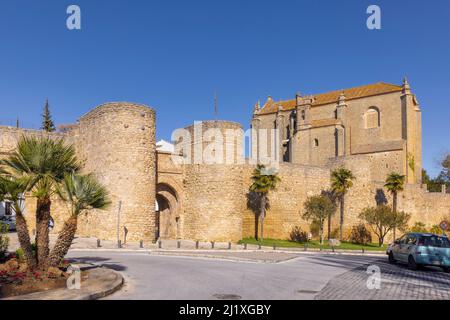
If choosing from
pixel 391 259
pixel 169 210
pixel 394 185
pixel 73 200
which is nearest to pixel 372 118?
pixel 394 185

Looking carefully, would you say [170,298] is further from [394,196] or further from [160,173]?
[394,196]

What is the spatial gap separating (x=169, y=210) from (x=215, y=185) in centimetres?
398

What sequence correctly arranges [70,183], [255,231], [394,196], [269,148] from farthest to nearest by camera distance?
[269,148]
[394,196]
[255,231]
[70,183]

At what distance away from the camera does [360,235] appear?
3825 cm

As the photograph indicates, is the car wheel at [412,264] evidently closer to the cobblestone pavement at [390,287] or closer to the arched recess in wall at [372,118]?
the cobblestone pavement at [390,287]

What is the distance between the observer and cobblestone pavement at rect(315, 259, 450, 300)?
31.5 ft

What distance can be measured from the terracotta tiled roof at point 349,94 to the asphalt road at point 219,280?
4578 centimetres

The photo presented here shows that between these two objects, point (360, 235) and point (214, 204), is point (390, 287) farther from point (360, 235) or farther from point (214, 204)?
point (360, 235)

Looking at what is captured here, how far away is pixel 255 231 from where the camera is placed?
3403cm

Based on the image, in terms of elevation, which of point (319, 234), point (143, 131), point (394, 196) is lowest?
point (319, 234)

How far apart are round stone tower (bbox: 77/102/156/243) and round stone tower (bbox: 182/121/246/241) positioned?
12.6 feet

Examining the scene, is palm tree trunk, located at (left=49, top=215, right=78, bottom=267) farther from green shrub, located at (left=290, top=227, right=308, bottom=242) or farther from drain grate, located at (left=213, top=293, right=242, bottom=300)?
green shrub, located at (left=290, top=227, right=308, bottom=242)
